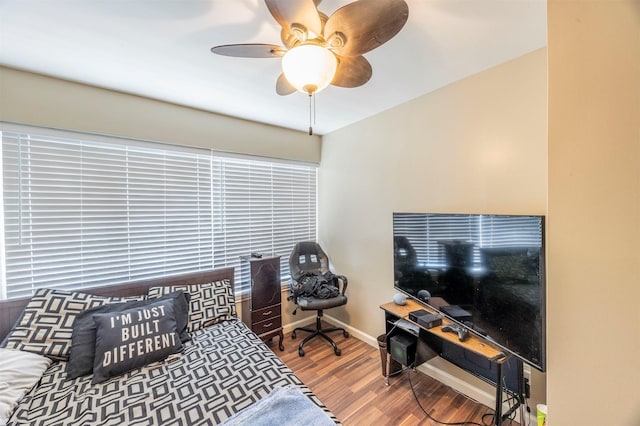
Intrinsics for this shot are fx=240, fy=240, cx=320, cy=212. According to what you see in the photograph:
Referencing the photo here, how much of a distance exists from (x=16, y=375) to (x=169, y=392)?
83cm

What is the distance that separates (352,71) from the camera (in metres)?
1.33

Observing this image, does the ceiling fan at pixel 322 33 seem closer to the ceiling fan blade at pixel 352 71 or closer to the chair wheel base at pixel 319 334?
the ceiling fan blade at pixel 352 71

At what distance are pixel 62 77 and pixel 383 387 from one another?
3.54 m

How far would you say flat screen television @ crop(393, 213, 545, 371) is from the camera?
1.20 metres

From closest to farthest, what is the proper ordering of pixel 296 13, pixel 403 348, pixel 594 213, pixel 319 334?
pixel 594 213 < pixel 296 13 < pixel 403 348 < pixel 319 334

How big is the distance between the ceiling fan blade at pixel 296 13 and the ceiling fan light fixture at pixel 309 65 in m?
0.09

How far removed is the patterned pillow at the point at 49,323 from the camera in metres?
1.51

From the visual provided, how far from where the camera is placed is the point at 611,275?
0.53m

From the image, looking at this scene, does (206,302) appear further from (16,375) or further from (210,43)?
(210,43)

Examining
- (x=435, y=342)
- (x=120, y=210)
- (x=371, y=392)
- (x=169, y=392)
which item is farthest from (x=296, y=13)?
(x=371, y=392)

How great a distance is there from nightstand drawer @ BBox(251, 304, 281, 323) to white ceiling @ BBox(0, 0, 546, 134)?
84.4 inches

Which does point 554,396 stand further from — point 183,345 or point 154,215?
point 154,215

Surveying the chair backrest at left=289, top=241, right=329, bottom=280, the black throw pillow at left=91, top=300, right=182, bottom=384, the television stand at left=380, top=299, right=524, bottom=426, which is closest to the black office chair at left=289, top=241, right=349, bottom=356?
the chair backrest at left=289, top=241, right=329, bottom=280

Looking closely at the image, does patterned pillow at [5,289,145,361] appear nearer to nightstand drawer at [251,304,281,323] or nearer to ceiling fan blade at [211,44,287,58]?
nightstand drawer at [251,304,281,323]
